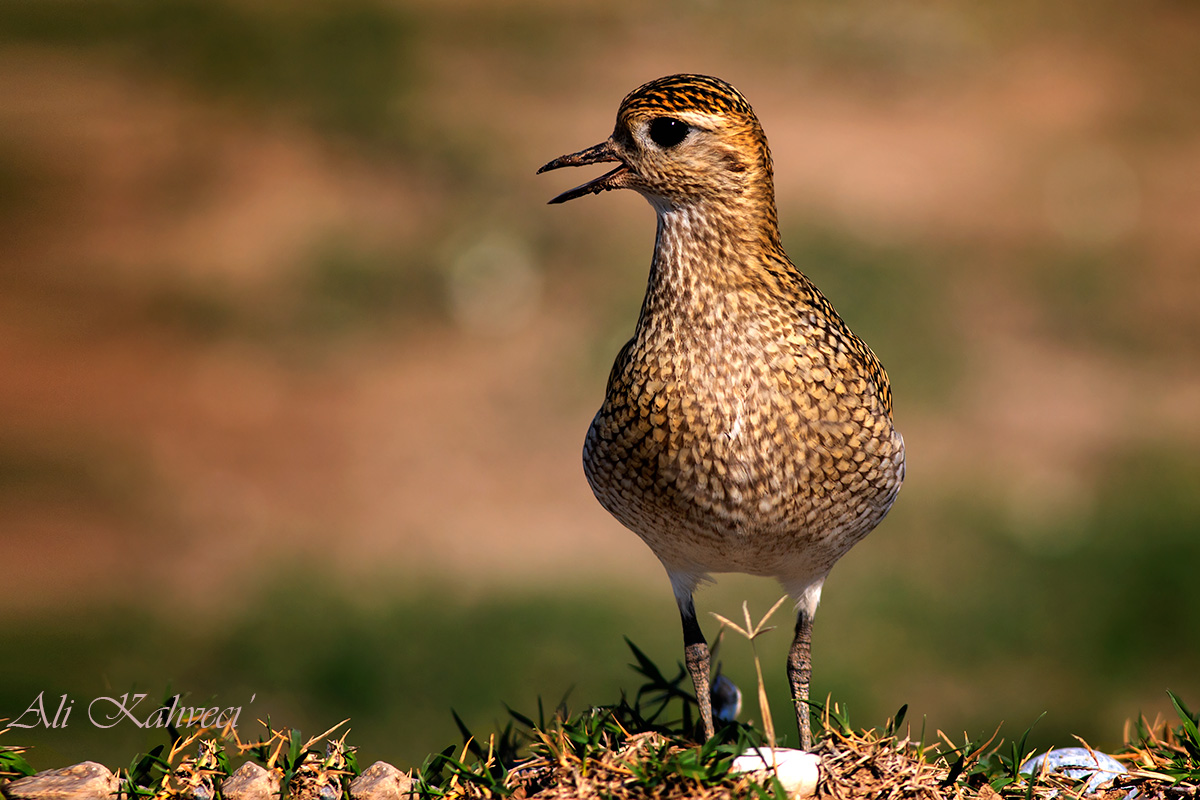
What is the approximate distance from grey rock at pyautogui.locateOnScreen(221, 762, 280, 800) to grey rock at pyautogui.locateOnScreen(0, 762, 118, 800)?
0.40 metres

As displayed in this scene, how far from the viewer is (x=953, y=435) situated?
40.4 feet

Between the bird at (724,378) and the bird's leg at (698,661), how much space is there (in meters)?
0.12

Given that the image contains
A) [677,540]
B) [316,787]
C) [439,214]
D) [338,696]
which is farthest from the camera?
[439,214]

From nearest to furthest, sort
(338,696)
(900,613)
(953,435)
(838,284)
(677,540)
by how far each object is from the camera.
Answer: (677,540) < (338,696) < (900,613) < (953,435) < (838,284)

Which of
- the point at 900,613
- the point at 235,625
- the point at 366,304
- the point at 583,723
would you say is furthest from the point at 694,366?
the point at 366,304

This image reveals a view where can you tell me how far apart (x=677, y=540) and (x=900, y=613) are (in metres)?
5.96

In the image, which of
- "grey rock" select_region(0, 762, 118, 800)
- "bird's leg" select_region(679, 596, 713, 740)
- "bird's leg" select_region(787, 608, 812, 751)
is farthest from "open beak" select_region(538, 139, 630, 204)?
"grey rock" select_region(0, 762, 118, 800)

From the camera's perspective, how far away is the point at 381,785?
13.5 ft

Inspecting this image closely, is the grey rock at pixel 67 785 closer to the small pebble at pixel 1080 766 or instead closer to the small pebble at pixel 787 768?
the small pebble at pixel 787 768

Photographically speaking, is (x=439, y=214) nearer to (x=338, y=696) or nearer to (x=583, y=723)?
(x=338, y=696)

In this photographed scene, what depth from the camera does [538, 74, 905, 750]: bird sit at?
424cm

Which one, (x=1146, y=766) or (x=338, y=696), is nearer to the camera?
(x=1146, y=766)

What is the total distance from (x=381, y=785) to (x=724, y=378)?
188 centimetres

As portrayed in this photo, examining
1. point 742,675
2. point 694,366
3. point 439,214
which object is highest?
point 439,214
